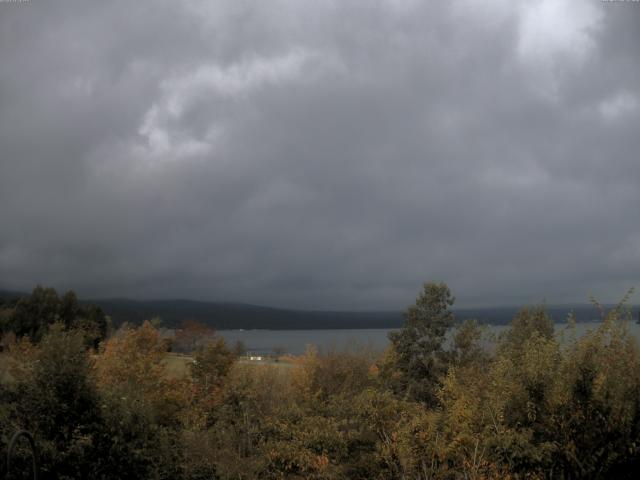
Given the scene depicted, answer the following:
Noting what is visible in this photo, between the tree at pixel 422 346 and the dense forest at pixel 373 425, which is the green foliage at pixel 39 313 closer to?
the tree at pixel 422 346

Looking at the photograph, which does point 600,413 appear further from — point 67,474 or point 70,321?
point 70,321

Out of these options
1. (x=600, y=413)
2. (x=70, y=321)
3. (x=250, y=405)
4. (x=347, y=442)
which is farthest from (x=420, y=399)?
(x=70, y=321)

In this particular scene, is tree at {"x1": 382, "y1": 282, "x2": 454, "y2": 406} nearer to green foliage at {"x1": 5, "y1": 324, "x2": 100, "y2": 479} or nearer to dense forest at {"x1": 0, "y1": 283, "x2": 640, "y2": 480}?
dense forest at {"x1": 0, "y1": 283, "x2": 640, "y2": 480}

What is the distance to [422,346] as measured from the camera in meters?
44.1

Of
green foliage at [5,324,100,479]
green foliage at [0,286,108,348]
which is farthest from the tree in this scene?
green foliage at [0,286,108,348]

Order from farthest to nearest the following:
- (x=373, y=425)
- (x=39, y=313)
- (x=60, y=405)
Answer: (x=39, y=313) < (x=373, y=425) < (x=60, y=405)

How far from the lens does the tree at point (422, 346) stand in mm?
41875

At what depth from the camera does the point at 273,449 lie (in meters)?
23.8

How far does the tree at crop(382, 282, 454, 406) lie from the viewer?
41.9 m

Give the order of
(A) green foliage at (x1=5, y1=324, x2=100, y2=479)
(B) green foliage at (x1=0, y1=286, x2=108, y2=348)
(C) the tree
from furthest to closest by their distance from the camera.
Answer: (B) green foliage at (x1=0, y1=286, x2=108, y2=348), (C) the tree, (A) green foliage at (x1=5, y1=324, x2=100, y2=479)

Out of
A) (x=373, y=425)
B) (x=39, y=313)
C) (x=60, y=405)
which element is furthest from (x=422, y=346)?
(x=39, y=313)

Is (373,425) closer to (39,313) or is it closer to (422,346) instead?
(422,346)

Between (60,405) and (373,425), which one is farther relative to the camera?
(373,425)

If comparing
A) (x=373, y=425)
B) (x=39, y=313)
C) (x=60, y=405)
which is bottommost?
(x=373, y=425)
